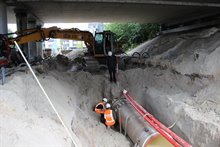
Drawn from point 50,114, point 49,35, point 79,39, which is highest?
point 49,35

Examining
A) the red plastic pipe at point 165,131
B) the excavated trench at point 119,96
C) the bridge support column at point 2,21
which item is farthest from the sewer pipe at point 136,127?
the bridge support column at point 2,21

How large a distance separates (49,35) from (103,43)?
3557mm

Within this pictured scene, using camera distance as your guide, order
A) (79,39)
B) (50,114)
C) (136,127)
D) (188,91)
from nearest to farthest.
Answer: (50,114) → (136,127) → (188,91) → (79,39)

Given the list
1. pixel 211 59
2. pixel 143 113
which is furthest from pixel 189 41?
pixel 143 113

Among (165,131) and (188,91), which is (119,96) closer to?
(188,91)

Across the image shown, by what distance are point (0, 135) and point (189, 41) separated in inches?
484

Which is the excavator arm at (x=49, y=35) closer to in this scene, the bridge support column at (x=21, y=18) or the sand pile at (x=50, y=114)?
the sand pile at (x=50, y=114)

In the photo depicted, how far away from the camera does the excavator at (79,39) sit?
39.1 feet

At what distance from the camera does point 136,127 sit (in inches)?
306

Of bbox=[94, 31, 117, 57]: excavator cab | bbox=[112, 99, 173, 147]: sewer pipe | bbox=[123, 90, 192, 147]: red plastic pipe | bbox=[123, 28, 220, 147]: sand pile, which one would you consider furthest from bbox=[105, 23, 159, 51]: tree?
bbox=[123, 90, 192, 147]: red plastic pipe

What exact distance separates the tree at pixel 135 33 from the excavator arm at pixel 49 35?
40.9ft

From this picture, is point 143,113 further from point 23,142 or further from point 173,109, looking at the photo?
point 23,142

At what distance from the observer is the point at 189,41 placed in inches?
583

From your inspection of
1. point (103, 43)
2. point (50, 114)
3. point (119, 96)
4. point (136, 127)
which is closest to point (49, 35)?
point (103, 43)
